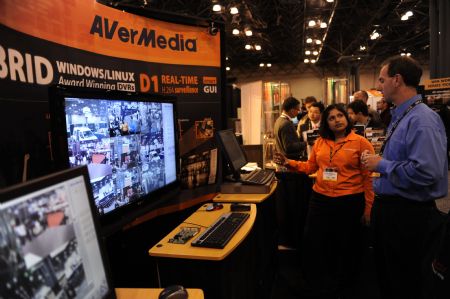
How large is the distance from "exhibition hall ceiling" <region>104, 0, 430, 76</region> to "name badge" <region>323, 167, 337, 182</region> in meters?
2.33

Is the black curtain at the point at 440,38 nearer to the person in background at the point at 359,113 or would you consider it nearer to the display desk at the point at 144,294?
the person in background at the point at 359,113

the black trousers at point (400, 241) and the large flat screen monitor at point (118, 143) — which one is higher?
the large flat screen monitor at point (118, 143)

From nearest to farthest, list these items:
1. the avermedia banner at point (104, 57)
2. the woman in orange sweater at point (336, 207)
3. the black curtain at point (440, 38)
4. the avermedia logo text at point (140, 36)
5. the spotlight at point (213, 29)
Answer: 1. the avermedia banner at point (104, 57)
2. the avermedia logo text at point (140, 36)
3. the woman in orange sweater at point (336, 207)
4. the spotlight at point (213, 29)
5. the black curtain at point (440, 38)

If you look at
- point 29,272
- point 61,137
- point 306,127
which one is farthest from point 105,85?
point 306,127

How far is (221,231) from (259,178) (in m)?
1.13

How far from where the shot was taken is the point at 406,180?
6.50 feet

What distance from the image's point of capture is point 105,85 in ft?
7.25

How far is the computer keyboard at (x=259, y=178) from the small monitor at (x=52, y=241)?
1.89 meters

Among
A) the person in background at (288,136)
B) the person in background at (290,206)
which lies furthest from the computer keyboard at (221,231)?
the person in background at (288,136)

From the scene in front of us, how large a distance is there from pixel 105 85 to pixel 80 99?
0.83m

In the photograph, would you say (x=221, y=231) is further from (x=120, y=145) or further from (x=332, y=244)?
(x=332, y=244)

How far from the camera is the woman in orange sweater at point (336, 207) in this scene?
2.79 metres

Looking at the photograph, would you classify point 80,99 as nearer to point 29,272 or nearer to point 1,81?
point 1,81

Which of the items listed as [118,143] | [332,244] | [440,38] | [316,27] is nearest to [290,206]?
[332,244]
